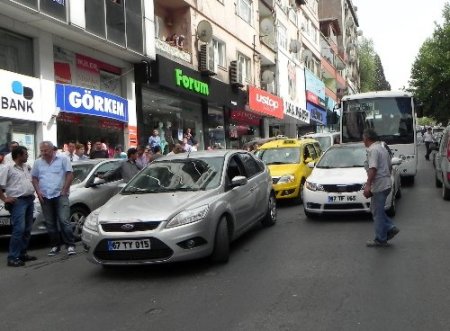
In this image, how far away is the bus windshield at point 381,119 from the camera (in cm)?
1583

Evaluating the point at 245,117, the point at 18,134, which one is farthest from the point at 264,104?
the point at 18,134

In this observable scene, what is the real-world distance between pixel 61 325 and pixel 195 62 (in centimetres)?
1810

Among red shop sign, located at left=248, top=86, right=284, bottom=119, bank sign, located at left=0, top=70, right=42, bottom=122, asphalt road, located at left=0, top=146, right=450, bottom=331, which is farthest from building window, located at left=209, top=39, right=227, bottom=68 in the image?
asphalt road, located at left=0, top=146, right=450, bottom=331

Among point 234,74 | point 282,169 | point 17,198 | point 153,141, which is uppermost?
point 234,74

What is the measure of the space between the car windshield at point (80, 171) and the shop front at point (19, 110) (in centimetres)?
327

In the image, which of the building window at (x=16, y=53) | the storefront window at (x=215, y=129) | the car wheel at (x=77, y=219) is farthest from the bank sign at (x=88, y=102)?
the storefront window at (x=215, y=129)

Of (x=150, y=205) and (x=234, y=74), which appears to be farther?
(x=234, y=74)

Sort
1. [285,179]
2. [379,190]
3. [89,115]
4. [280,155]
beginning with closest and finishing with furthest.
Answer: [379,190], [285,179], [280,155], [89,115]

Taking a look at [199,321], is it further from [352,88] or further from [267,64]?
[352,88]

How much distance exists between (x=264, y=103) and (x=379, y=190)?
71.7 ft

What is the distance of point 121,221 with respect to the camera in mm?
6426

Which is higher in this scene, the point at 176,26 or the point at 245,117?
the point at 176,26

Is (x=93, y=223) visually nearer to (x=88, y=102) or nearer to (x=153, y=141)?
(x=88, y=102)

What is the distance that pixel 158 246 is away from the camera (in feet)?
20.7
